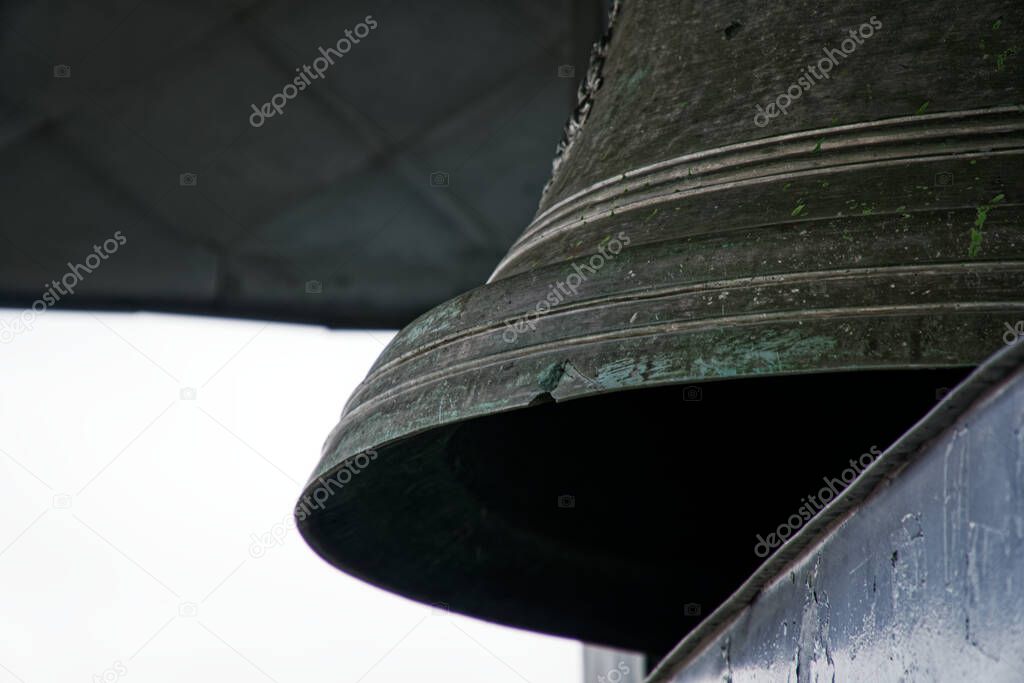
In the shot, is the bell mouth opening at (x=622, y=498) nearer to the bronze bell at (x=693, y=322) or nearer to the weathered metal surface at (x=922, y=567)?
the bronze bell at (x=693, y=322)

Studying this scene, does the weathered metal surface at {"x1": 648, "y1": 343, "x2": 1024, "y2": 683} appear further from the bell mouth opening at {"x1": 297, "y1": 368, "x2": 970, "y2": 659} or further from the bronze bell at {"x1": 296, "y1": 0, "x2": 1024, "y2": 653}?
the bell mouth opening at {"x1": 297, "y1": 368, "x2": 970, "y2": 659}

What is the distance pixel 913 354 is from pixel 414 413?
403 mm

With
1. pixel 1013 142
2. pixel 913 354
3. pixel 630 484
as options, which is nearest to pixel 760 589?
pixel 913 354

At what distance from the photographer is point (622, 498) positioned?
1.54 meters

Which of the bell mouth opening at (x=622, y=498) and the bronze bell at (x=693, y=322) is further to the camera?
the bell mouth opening at (x=622, y=498)

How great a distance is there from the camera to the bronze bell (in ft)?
2.95

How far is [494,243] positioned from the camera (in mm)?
3057

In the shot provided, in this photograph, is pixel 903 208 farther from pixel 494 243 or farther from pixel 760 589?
pixel 494 243

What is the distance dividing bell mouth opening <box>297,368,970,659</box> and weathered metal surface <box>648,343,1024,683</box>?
22.7 inches

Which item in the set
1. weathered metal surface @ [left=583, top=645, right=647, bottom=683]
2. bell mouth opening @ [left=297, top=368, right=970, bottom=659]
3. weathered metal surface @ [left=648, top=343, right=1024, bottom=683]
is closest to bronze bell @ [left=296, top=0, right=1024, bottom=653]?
bell mouth opening @ [left=297, top=368, right=970, bottom=659]

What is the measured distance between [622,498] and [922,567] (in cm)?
87

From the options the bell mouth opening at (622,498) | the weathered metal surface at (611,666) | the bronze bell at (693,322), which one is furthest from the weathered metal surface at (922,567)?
the weathered metal surface at (611,666)

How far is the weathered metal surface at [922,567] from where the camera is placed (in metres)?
0.60

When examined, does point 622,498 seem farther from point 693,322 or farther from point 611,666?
point 611,666
